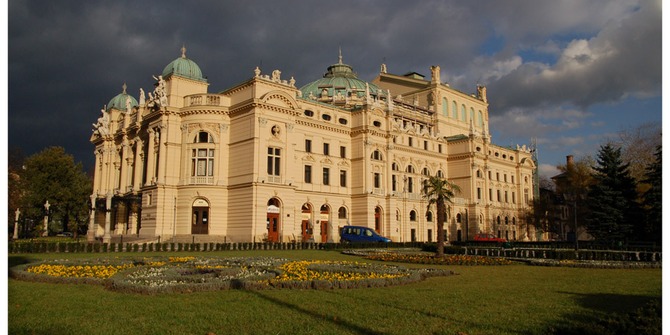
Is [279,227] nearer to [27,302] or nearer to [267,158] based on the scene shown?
[267,158]

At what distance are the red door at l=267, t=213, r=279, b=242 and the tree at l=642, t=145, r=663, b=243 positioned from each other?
33.6m

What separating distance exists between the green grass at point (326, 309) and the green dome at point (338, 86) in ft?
193

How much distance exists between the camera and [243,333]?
398 inches

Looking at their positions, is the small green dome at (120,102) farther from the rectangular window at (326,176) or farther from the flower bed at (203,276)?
the flower bed at (203,276)

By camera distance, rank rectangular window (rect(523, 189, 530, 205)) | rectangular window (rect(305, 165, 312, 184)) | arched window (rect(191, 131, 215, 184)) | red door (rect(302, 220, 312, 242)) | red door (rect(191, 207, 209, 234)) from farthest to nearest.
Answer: rectangular window (rect(523, 189, 530, 205)) → rectangular window (rect(305, 165, 312, 184)) → red door (rect(302, 220, 312, 242)) → arched window (rect(191, 131, 215, 184)) → red door (rect(191, 207, 209, 234))

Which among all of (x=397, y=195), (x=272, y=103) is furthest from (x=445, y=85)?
(x=272, y=103)

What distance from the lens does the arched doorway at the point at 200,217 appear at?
2073 inches

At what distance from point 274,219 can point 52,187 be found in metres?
34.3

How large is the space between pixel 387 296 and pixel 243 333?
19.0 feet

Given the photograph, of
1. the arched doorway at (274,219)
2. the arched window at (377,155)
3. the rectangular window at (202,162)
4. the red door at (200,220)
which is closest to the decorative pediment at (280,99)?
the rectangular window at (202,162)

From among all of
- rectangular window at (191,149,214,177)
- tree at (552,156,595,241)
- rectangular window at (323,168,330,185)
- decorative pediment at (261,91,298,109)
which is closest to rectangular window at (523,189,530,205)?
tree at (552,156,595,241)

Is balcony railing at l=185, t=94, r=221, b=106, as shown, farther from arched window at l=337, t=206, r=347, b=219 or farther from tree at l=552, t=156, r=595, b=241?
tree at l=552, t=156, r=595, b=241

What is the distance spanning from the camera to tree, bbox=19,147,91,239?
67562 millimetres

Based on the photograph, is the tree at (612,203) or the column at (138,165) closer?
the tree at (612,203)
